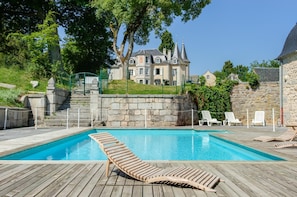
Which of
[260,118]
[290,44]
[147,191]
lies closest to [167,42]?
[290,44]

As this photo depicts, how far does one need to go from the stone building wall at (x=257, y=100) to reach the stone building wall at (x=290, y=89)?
3.86ft

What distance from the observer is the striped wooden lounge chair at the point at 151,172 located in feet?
11.5

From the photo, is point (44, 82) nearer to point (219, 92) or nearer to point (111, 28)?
point (111, 28)

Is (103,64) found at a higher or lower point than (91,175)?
higher

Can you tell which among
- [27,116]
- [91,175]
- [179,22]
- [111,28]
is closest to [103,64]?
[111,28]

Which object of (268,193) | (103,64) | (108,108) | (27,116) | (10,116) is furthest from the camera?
(103,64)

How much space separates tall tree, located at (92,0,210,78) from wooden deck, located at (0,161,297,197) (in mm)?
17259

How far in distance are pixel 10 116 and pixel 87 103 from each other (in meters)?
4.95

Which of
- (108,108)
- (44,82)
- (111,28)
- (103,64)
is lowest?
(108,108)

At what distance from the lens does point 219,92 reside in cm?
1991

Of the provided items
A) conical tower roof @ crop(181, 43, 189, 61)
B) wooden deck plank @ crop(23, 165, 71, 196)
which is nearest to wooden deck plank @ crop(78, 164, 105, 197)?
wooden deck plank @ crop(23, 165, 71, 196)

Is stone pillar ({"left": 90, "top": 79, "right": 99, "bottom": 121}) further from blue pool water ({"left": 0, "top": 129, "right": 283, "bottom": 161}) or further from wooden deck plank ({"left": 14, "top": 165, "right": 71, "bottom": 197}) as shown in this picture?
wooden deck plank ({"left": 14, "top": 165, "right": 71, "bottom": 197})

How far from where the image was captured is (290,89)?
61.7 ft

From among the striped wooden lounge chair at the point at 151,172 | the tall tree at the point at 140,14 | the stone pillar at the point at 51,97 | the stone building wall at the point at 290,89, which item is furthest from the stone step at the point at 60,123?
the stone building wall at the point at 290,89
